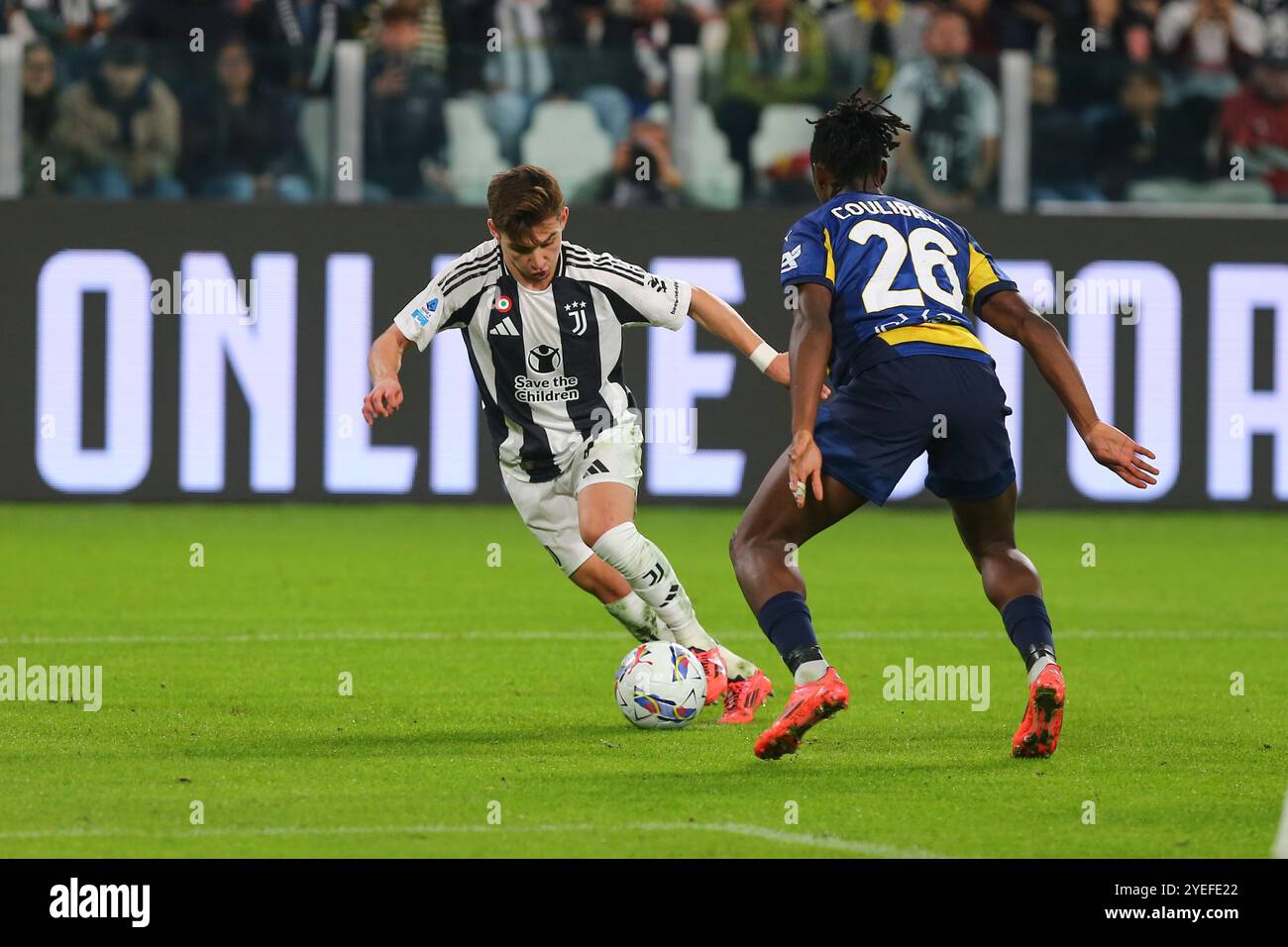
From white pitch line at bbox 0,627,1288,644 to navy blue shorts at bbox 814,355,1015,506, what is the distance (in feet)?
10.7

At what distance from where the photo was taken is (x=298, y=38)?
1612cm

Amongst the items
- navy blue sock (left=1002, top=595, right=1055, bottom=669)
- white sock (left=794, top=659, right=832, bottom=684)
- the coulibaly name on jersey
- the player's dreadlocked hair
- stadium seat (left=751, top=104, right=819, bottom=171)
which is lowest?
white sock (left=794, top=659, right=832, bottom=684)

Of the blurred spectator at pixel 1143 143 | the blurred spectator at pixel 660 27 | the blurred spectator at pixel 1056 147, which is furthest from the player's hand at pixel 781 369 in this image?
the blurred spectator at pixel 1143 143

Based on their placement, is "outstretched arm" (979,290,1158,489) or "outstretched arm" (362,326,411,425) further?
"outstretched arm" (362,326,411,425)

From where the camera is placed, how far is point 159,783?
6289 mm

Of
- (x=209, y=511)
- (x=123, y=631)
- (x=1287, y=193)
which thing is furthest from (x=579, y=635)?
(x=1287, y=193)

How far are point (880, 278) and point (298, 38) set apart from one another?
10.2 m

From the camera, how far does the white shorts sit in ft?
25.6

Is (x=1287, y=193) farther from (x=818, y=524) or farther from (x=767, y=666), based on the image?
(x=818, y=524)

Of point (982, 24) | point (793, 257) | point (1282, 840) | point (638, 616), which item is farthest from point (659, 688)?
point (982, 24)

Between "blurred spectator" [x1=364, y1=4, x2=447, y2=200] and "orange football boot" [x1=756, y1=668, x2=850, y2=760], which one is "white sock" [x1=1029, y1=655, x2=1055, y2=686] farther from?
"blurred spectator" [x1=364, y1=4, x2=447, y2=200]

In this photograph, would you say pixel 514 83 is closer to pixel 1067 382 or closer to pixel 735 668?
pixel 735 668

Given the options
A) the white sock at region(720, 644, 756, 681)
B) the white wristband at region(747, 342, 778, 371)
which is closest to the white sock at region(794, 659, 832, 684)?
the white sock at region(720, 644, 756, 681)
